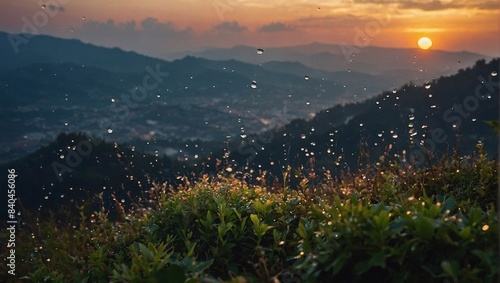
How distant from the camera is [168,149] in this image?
248 feet

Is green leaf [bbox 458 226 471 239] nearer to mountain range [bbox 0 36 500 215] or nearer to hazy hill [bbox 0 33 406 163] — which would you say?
mountain range [bbox 0 36 500 215]

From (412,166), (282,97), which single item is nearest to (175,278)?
(412,166)

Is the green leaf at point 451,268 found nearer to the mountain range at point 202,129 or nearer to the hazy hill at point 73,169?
the mountain range at point 202,129

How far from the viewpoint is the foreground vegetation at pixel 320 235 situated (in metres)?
2.36

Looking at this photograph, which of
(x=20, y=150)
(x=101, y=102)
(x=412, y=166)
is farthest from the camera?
(x=101, y=102)

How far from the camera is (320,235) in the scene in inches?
113

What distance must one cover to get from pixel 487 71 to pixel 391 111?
11.3m

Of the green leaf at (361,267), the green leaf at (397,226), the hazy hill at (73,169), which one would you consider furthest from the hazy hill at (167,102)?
the green leaf at (361,267)

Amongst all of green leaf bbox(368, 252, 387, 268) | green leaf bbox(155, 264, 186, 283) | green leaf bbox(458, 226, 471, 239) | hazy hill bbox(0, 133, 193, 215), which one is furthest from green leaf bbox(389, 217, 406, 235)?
hazy hill bbox(0, 133, 193, 215)

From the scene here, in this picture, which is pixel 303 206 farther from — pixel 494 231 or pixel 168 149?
pixel 168 149

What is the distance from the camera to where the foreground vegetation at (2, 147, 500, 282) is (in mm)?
2355

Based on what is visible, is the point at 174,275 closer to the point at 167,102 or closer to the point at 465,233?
the point at 465,233

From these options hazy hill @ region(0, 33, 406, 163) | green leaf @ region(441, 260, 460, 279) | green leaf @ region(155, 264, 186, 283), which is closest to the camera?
green leaf @ region(441, 260, 460, 279)

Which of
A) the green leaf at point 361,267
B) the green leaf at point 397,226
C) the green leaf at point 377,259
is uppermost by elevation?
the green leaf at point 397,226
